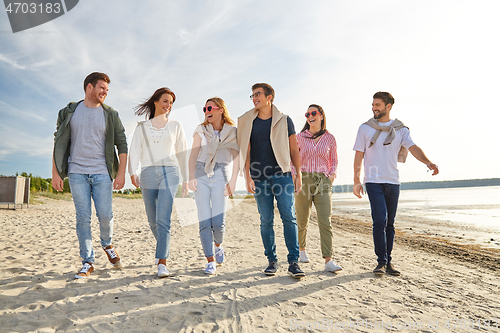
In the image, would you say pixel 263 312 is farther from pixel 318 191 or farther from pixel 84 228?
pixel 84 228

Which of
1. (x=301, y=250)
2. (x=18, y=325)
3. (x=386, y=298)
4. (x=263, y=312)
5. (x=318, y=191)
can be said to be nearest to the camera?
(x=18, y=325)

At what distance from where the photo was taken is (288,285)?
11.3ft

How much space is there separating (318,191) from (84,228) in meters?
3.04

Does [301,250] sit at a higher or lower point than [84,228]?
lower

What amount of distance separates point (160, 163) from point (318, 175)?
2.17 metres

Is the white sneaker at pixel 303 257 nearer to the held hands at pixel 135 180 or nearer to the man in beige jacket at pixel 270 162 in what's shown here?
the man in beige jacket at pixel 270 162

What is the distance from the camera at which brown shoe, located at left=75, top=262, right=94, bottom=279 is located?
357cm

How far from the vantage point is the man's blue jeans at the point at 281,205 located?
3666 millimetres

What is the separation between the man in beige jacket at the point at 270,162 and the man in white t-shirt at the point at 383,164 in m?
1.03

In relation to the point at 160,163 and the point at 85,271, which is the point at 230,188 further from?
the point at 85,271

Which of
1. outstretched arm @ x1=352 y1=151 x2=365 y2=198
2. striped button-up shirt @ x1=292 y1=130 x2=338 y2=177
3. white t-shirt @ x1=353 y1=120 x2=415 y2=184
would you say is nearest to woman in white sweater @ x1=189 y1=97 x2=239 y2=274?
striped button-up shirt @ x1=292 y1=130 x2=338 y2=177

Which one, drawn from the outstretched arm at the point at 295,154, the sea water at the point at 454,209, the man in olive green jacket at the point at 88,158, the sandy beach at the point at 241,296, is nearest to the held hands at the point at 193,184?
the man in olive green jacket at the point at 88,158

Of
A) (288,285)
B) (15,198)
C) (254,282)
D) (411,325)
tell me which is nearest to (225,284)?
(254,282)

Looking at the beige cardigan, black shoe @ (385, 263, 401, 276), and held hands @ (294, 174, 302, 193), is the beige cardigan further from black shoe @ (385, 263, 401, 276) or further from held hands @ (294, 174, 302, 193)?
black shoe @ (385, 263, 401, 276)
